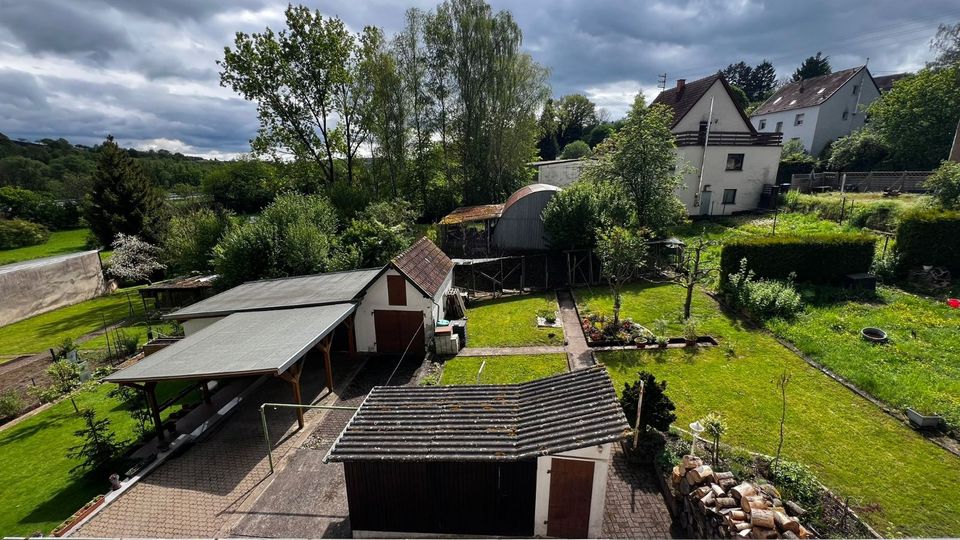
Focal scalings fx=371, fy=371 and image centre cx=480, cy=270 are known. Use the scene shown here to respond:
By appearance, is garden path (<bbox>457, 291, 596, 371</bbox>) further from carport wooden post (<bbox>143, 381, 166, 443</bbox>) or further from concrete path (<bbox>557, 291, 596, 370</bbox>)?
carport wooden post (<bbox>143, 381, 166, 443</bbox>)

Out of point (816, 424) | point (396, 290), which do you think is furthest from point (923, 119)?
point (396, 290)

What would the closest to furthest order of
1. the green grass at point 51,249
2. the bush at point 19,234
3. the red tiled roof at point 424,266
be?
the red tiled roof at point 424,266 < the green grass at point 51,249 < the bush at point 19,234

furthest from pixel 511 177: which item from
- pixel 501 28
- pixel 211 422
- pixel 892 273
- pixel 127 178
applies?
pixel 127 178

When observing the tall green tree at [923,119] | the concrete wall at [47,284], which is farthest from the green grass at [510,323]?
the tall green tree at [923,119]

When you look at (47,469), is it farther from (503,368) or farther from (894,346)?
(894,346)

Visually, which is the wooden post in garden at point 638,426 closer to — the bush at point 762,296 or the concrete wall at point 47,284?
the bush at point 762,296

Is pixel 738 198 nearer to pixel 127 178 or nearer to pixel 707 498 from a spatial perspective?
pixel 707 498
